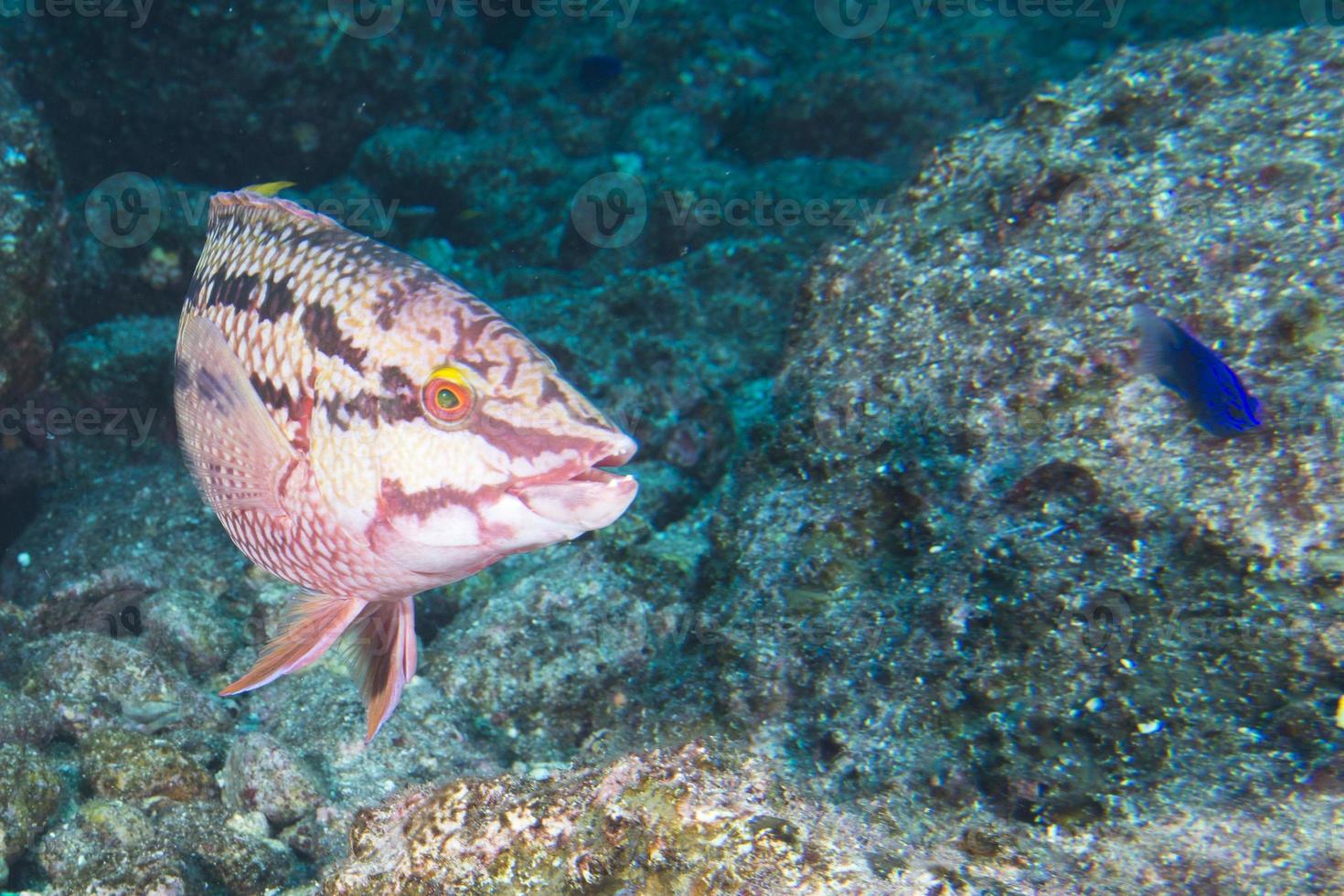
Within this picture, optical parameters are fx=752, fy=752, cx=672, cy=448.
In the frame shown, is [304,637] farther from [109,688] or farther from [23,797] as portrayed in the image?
[109,688]

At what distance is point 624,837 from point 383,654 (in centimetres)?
113

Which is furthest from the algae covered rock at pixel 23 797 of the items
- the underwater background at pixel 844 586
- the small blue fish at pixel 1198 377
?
the small blue fish at pixel 1198 377

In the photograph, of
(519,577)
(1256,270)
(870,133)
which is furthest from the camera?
(870,133)

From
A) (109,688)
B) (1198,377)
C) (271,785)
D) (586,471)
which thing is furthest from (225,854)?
(1198,377)

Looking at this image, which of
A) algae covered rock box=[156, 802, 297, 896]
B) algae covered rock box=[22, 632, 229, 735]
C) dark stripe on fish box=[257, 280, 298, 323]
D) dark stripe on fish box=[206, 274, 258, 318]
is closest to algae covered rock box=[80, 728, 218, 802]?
algae covered rock box=[156, 802, 297, 896]

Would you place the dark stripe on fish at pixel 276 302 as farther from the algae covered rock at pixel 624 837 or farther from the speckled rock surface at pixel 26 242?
the speckled rock surface at pixel 26 242

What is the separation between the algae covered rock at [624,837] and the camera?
162cm

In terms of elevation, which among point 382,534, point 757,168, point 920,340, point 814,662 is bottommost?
point 814,662

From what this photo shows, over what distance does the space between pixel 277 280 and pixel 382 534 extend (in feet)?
3.02

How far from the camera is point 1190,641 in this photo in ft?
7.21

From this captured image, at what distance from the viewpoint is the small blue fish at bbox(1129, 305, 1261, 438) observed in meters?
2.33

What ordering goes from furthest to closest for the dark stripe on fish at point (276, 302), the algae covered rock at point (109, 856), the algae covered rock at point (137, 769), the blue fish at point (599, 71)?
the blue fish at point (599, 71) → the algae covered rock at point (137, 769) → the algae covered rock at point (109, 856) → the dark stripe on fish at point (276, 302)

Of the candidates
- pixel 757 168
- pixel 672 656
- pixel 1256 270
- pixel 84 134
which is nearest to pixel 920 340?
pixel 1256 270

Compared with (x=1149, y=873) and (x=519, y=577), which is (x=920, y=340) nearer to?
(x=1149, y=873)
